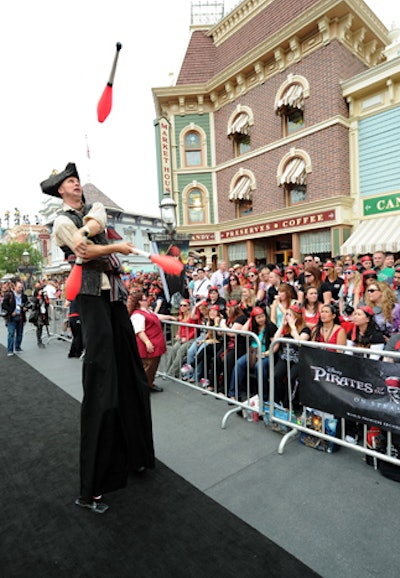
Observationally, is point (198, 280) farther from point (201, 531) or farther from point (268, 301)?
point (201, 531)

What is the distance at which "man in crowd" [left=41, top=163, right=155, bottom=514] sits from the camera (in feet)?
8.05

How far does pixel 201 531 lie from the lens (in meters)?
2.29

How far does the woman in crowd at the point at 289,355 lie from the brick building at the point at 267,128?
964 cm

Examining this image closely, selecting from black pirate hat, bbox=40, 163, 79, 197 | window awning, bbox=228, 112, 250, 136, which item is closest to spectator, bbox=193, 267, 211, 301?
black pirate hat, bbox=40, 163, 79, 197

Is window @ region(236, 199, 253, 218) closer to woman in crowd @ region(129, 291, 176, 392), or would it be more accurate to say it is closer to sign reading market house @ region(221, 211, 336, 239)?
sign reading market house @ region(221, 211, 336, 239)

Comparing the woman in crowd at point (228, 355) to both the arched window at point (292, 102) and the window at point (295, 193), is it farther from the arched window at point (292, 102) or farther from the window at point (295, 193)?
the arched window at point (292, 102)

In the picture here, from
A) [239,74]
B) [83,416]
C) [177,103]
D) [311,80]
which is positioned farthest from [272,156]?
[83,416]

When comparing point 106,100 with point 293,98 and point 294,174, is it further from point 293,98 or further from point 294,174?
point 293,98

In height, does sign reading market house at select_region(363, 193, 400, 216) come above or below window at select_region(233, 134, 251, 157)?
below

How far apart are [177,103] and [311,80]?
277 inches

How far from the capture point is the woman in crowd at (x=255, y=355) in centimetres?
452

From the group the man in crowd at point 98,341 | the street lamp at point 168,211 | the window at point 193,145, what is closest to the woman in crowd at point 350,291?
the street lamp at point 168,211

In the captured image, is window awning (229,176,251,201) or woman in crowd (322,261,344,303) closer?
woman in crowd (322,261,344,303)

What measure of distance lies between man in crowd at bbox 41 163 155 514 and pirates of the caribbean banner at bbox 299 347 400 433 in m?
1.86
